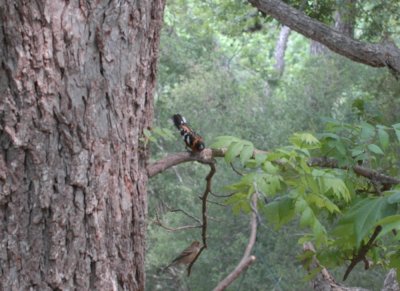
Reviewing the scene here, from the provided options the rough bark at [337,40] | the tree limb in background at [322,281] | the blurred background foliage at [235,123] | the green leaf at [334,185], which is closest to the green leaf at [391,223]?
the green leaf at [334,185]

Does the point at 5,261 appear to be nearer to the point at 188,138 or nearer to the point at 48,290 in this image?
the point at 48,290

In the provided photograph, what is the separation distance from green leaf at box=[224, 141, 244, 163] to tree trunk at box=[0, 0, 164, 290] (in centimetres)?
35

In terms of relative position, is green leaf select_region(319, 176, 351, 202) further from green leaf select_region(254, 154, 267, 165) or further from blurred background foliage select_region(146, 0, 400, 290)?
blurred background foliage select_region(146, 0, 400, 290)

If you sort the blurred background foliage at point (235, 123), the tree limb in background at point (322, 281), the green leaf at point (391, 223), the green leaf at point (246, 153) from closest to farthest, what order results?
the green leaf at point (391, 223), the green leaf at point (246, 153), the tree limb in background at point (322, 281), the blurred background foliage at point (235, 123)

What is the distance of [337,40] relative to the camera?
4441 millimetres

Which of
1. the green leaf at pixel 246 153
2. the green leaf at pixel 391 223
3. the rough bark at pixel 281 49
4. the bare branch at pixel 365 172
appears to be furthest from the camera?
the rough bark at pixel 281 49

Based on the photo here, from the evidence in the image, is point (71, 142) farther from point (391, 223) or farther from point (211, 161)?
point (391, 223)

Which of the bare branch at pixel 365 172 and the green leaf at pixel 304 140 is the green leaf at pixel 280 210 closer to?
the green leaf at pixel 304 140

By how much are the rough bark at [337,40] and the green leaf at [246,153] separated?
7.55 ft

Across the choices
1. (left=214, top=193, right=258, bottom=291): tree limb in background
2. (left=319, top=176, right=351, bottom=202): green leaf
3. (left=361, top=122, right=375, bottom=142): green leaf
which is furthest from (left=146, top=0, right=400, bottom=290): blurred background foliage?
(left=214, top=193, right=258, bottom=291): tree limb in background

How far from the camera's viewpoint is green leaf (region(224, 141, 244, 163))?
2188 mm

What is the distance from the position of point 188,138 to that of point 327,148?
1.89 ft

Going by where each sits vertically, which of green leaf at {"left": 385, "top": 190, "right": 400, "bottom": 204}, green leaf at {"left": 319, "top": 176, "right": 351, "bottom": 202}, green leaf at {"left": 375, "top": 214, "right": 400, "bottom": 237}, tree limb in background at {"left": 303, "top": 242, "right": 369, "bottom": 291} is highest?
green leaf at {"left": 375, "top": 214, "right": 400, "bottom": 237}

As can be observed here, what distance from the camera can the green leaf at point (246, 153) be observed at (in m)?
2.18
